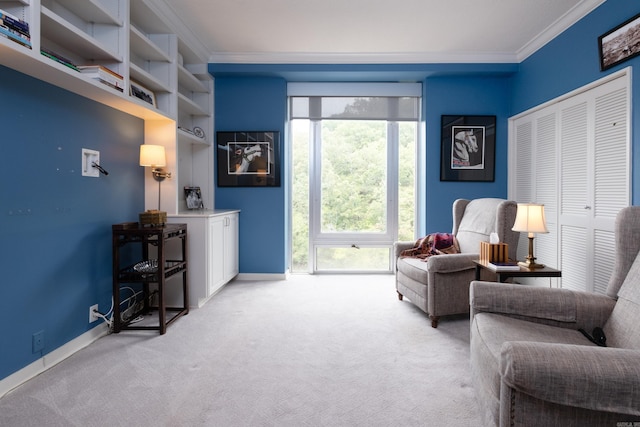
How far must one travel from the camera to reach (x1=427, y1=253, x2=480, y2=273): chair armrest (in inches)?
103

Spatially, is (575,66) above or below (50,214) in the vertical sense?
above

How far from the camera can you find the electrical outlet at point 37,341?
1.90 m

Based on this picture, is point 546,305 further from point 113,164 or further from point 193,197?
point 193,197

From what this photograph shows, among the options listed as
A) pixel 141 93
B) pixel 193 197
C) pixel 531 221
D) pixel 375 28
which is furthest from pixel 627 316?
pixel 193 197

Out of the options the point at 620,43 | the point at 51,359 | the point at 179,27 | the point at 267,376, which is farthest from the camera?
the point at 179,27

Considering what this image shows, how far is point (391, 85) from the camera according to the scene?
4.18m

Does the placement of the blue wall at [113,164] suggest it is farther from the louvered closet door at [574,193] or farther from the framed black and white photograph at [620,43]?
the louvered closet door at [574,193]

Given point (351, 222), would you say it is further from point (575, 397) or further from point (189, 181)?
point (575, 397)

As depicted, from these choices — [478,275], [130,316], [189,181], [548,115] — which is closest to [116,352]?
[130,316]

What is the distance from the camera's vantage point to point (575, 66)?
2.93 m

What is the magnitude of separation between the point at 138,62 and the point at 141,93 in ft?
1.77

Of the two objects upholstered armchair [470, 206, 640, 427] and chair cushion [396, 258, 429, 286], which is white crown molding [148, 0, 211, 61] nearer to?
chair cushion [396, 258, 429, 286]

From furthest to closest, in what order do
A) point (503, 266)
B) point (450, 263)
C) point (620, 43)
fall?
point (450, 263) < point (620, 43) < point (503, 266)

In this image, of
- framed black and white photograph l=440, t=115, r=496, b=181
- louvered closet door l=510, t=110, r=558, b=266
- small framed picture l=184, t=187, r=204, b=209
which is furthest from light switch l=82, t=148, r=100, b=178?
louvered closet door l=510, t=110, r=558, b=266
